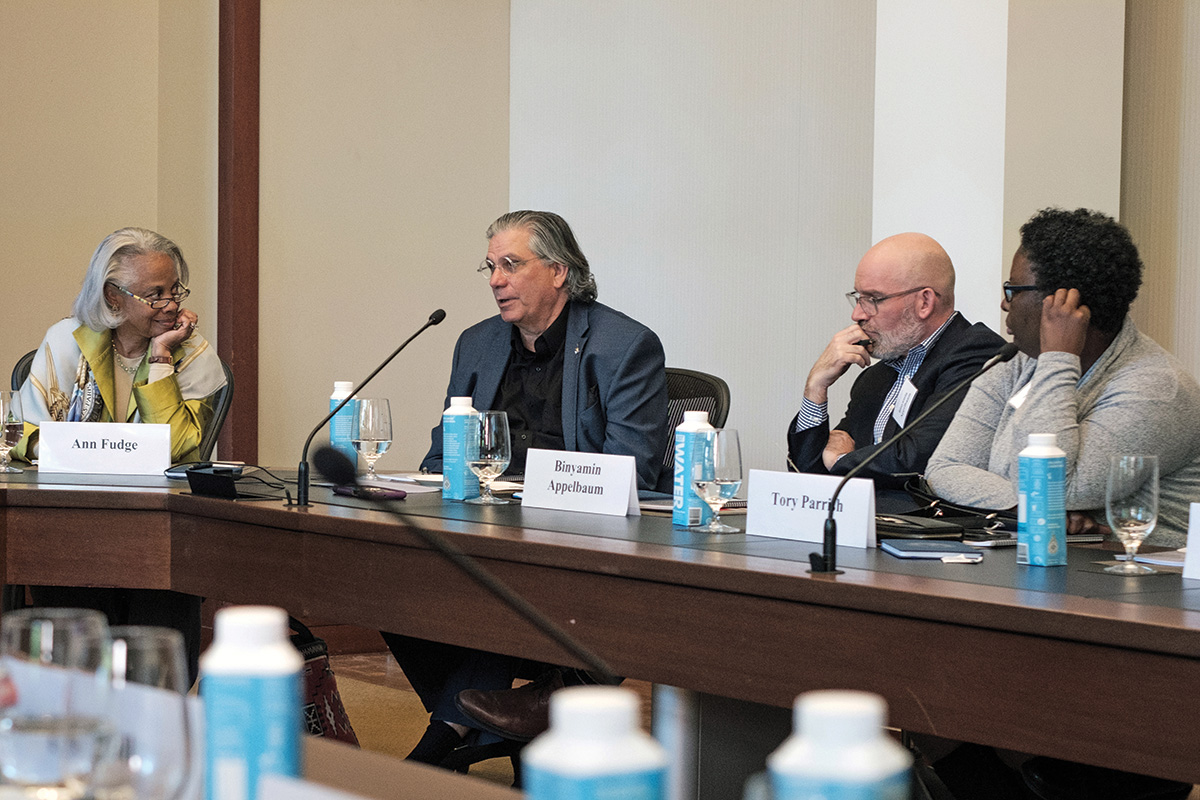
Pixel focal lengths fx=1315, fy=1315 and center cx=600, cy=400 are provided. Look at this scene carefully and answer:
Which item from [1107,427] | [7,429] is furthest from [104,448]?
[1107,427]

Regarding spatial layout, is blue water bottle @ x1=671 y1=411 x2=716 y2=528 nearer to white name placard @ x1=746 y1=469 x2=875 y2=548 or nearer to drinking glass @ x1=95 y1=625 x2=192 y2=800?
white name placard @ x1=746 y1=469 x2=875 y2=548

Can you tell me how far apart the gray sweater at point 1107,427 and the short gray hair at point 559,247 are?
1.13 metres

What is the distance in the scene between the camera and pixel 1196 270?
3.19m

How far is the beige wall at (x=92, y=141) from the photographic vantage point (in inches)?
161

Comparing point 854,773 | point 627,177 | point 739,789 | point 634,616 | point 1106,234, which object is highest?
point 627,177

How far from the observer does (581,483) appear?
213 cm

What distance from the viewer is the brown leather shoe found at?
7.64ft

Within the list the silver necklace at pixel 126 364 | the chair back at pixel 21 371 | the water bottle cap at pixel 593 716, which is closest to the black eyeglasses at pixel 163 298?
the silver necklace at pixel 126 364

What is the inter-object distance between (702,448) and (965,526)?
1.38 feet

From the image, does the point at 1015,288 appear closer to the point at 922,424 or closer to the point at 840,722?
the point at 922,424

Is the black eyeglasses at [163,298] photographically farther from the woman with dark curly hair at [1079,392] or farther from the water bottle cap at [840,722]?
the water bottle cap at [840,722]

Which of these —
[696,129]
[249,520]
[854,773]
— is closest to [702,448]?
[249,520]

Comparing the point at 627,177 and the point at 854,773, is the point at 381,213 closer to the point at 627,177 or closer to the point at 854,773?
the point at 627,177

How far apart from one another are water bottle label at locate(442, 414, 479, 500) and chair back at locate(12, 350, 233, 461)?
966 millimetres
